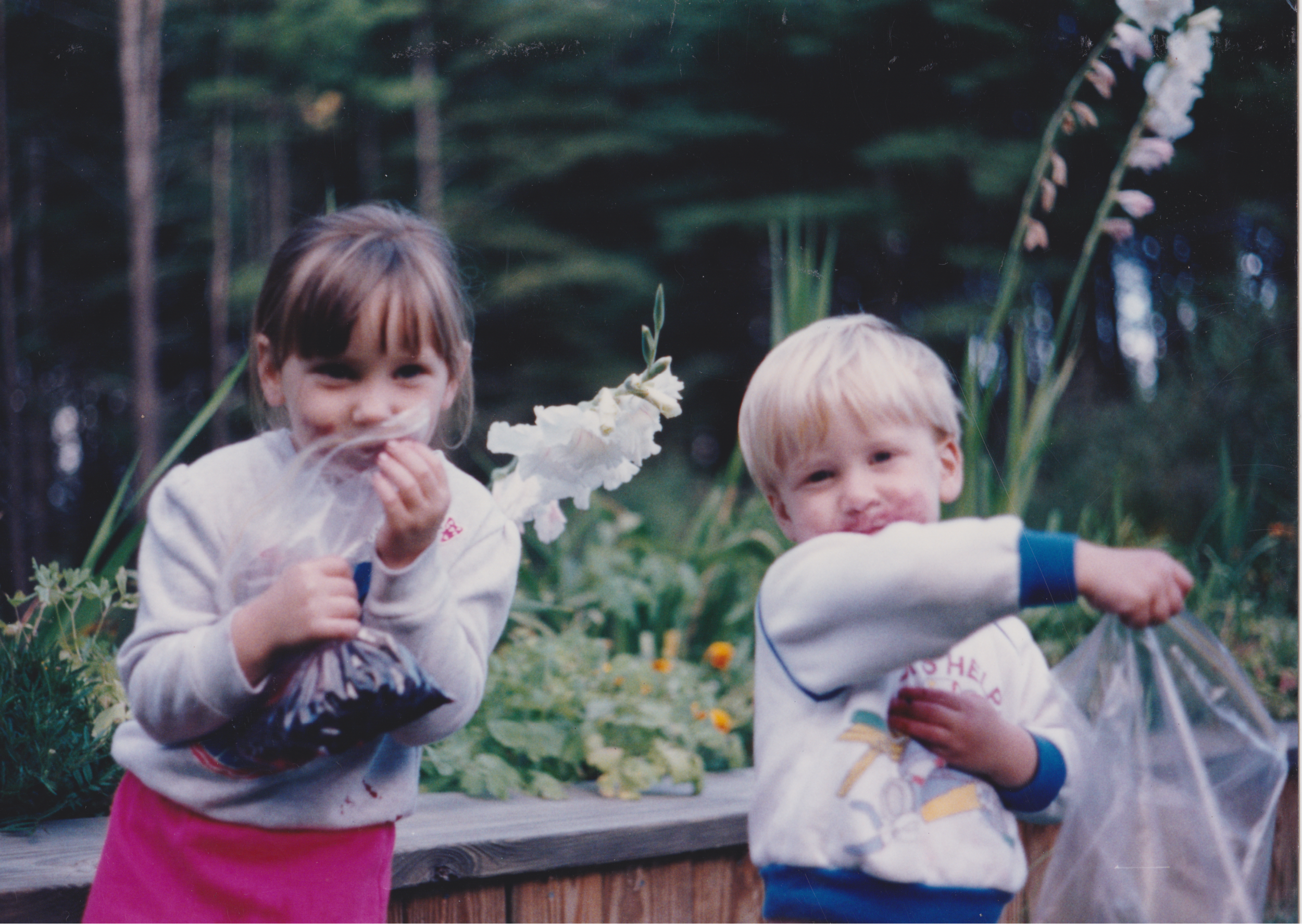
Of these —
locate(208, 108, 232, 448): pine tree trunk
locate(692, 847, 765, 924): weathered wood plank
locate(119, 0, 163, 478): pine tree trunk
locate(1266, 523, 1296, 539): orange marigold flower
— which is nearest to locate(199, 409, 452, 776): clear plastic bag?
locate(692, 847, 765, 924): weathered wood plank

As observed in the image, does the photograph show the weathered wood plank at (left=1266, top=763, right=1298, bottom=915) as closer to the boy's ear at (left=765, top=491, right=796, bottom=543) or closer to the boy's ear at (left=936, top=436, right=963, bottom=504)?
the boy's ear at (left=936, top=436, right=963, bottom=504)

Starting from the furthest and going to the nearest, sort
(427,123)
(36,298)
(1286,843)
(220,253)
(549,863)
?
(220,253), (427,123), (36,298), (1286,843), (549,863)

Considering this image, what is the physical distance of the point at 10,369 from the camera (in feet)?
7.92

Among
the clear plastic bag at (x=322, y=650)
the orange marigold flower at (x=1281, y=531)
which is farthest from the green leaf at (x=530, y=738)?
the orange marigold flower at (x=1281, y=531)

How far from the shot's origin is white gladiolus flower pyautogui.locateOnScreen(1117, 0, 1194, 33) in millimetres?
1774

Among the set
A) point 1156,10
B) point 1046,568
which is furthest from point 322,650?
point 1156,10

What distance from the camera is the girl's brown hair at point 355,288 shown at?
1.08 meters

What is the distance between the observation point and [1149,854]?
3.95ft

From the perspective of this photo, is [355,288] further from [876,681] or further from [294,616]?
[876,681]

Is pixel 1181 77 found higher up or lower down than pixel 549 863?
higher up

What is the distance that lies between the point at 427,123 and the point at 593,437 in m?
2.29

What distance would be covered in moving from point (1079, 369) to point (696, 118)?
144 inches

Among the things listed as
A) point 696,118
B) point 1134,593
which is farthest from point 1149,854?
point 696,118

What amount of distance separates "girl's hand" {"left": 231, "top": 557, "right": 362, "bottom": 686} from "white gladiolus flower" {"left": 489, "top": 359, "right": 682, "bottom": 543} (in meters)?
0.40
